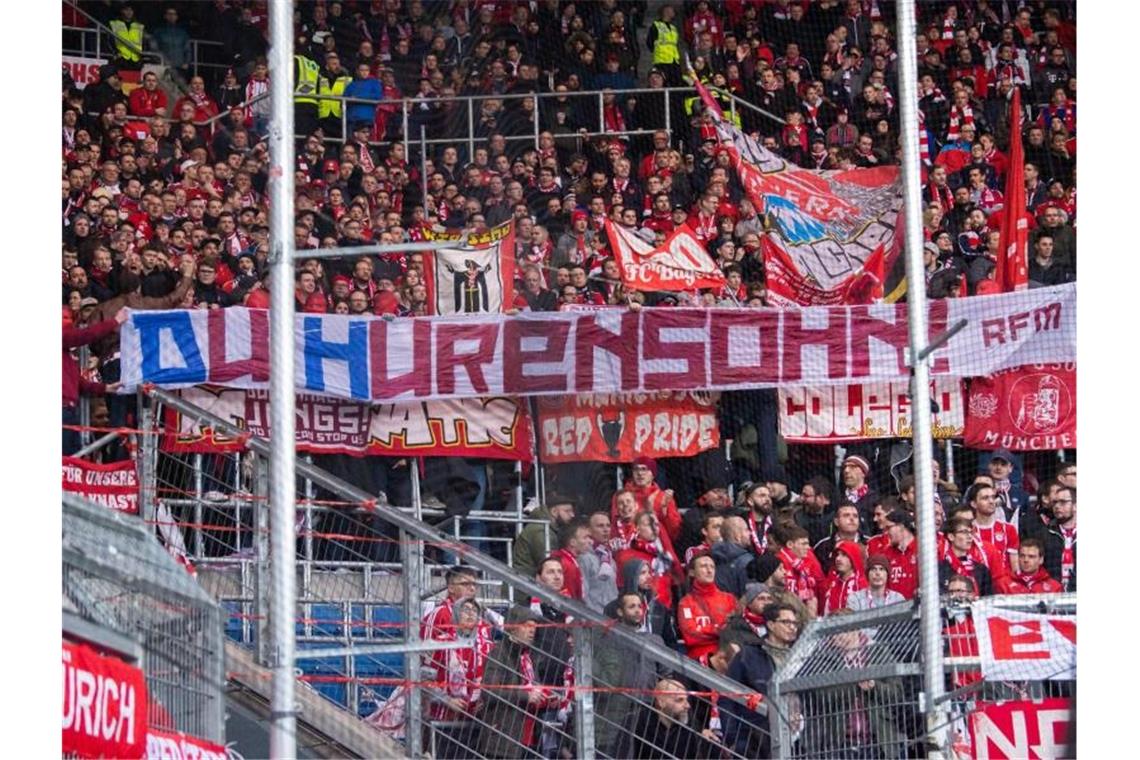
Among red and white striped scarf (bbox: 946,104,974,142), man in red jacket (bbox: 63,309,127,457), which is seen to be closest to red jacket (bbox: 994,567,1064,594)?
man in red jacket (bbox: 63,309,127,457)

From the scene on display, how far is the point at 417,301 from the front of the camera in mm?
10336

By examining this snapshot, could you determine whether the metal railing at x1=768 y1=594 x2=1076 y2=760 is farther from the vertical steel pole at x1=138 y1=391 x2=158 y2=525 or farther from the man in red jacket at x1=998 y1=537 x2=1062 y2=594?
the vertical steel pole at x1=138 y1=391 x2=158 y2=525

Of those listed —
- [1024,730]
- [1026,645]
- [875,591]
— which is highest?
[875,591]

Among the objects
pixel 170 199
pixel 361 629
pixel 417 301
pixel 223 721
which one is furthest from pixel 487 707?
pixel 170 199

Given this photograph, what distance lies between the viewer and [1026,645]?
7.75m

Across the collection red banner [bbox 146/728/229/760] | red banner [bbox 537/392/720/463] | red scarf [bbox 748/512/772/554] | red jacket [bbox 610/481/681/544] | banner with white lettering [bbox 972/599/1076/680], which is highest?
red banner [bbox 537/392/720/463]

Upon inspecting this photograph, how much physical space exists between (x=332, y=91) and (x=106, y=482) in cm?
430

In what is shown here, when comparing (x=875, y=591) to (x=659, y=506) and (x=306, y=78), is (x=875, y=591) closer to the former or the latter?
(x=659, y=506)

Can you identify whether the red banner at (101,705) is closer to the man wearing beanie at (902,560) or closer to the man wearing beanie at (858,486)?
the man wearing beanie at (902,560)

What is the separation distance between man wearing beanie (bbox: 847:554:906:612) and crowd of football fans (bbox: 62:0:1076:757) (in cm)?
1

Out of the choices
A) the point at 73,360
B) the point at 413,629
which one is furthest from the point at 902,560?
the point at 73,360

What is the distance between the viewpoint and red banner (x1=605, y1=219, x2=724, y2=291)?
10.7 meters

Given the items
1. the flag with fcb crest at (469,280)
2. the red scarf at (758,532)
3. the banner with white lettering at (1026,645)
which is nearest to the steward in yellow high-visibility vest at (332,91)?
the flag with fcb crest at (469,280)

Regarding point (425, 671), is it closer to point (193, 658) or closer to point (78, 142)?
point (193, 658)
